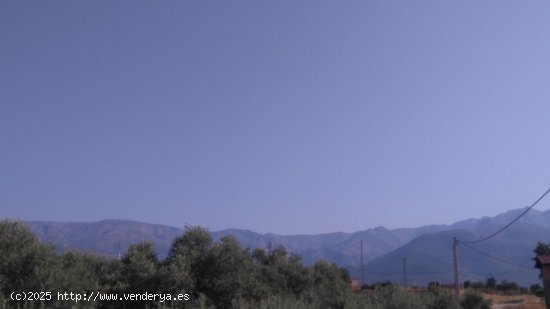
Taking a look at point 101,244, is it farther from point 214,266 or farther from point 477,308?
point 214,266

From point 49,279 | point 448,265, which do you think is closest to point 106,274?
point 49,279

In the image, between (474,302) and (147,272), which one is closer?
(147,272)

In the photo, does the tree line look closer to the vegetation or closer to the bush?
the vegetation

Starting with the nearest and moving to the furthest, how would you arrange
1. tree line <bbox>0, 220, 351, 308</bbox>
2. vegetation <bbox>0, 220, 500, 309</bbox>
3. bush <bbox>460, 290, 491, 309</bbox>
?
vegetation <bbox>0, 220, 500, 309</bbox> < tree line <bbox>0, 220, 351, 308</bbox> < bush <bbox>460, 290, 491, 309</bbox>

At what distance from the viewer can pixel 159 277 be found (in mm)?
19031

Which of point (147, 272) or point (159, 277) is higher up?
point (147, 272)

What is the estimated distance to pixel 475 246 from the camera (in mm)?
178750

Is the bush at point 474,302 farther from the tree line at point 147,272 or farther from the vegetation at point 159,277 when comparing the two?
the tree line at point 147,272

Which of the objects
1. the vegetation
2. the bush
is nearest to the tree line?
the vegetation

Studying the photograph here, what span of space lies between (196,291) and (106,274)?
10.3ft

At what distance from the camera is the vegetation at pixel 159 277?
579 inches

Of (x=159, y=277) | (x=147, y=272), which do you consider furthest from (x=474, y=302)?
(x=147, y=272)

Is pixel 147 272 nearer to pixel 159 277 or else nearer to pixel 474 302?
pixel 159 277

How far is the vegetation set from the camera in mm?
14703
